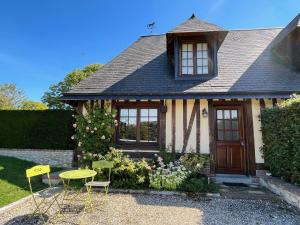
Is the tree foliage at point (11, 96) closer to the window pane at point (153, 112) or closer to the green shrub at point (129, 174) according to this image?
the window pane at point (153, 112)

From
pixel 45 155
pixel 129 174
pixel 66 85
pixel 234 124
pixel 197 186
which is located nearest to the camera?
pixel 197 186

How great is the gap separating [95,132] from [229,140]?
4.40 meters

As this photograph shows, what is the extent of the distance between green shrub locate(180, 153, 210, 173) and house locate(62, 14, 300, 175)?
41 centimetres

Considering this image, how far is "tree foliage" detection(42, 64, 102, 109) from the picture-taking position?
22478mm

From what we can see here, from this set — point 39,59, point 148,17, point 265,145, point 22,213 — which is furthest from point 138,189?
point 39,59

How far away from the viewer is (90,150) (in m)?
6.68

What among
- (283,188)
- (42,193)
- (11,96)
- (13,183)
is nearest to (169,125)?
(283,188)

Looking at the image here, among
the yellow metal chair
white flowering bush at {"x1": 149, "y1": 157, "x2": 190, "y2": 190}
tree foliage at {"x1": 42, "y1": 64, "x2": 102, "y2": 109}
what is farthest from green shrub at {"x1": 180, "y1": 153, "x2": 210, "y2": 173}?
tree foliage at {"x1": 42, "y1": 64, "x2": 102, "y2": 109}

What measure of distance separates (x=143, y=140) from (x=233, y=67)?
4.25m

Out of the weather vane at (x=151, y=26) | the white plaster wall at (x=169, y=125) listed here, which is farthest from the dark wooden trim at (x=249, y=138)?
the weather vane at (x=151, y=26)

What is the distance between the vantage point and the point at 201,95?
21.0 ft

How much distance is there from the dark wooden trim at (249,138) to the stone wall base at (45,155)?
21.0ft

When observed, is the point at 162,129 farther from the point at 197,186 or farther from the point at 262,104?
the point at 262,104

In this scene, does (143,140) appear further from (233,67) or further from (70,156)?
(233,67)
